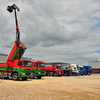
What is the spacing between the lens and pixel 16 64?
16.3m

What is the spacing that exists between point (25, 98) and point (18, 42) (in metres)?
11.2

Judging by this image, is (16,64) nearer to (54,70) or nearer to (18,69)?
(18,69)

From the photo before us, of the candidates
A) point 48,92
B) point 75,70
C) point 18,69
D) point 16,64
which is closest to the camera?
point 48,92

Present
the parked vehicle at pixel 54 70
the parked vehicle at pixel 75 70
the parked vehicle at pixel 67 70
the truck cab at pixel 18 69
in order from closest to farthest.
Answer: the truck cab at pixel 18 69 → the parked vehicle at pixel 54 70 → the parked vehicle at pixel 67 70 → the parked vehicle at pixel 75 70

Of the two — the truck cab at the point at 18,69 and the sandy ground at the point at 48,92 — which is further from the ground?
the truck cab at the point at 18,69

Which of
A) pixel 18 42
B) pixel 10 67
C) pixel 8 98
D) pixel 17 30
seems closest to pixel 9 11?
pixel 17 30

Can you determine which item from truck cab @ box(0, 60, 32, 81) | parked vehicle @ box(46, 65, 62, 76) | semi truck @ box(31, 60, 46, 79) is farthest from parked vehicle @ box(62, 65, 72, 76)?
truck cab @ box(0, 60, 32, 81)

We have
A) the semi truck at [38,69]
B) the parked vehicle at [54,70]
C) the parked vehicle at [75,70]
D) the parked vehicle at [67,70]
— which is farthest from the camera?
the parked vehicle at [75,70]

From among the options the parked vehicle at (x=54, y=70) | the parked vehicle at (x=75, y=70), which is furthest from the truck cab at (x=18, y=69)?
the parked vehicle at (x=75, y=70)

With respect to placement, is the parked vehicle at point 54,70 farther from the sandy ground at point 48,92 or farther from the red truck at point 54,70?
the sandy ground at point 48,92

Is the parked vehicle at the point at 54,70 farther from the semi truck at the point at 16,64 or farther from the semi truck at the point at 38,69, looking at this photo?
the semi truck at the point at 16,64

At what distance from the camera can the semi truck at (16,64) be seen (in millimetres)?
15844

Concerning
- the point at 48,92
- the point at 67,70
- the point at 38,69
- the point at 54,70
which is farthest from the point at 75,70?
the point at 48,92

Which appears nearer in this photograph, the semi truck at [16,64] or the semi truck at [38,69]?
the semi truck at [16,64]
